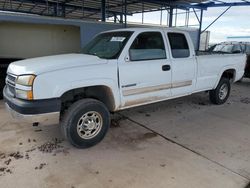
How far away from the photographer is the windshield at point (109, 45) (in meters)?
3.88

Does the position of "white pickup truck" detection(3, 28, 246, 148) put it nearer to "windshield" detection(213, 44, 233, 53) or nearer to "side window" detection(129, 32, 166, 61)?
"side window" detection(129, 32, 166, 61)

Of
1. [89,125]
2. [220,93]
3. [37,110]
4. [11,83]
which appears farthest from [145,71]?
[220,93]

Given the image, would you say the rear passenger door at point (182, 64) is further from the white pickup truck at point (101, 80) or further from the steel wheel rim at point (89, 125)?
the steel wheel rim at point (89, 125)

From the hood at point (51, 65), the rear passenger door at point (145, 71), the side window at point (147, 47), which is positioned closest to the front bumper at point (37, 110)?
the hood at point (51, 65)

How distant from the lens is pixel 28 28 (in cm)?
944

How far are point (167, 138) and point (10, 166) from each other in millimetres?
2496

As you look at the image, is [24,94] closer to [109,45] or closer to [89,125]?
[89,125]

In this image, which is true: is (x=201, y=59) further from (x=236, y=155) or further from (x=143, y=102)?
(x=236, y=155)

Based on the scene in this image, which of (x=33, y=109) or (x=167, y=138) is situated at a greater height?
(x=33, y=109)

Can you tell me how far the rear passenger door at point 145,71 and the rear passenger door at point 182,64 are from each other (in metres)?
0.19

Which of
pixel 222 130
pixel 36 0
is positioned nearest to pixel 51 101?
pixel 222 130

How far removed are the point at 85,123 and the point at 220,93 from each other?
407cm

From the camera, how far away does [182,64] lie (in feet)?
15.3

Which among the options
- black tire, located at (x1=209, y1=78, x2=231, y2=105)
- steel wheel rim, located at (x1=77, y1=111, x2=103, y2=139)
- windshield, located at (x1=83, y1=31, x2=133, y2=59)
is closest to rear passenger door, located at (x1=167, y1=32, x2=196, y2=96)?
windshield, located at (x1=83, y1=31, x2=133, y2=59)
